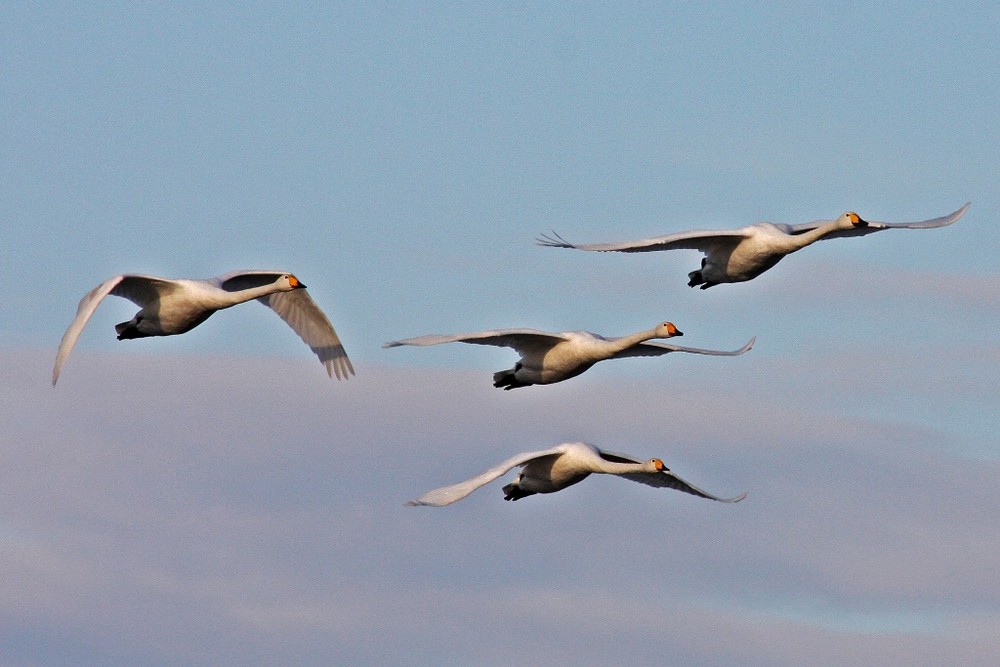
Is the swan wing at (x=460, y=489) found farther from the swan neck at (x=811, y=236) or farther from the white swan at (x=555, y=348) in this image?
the swan neck at (x=811, y=236)

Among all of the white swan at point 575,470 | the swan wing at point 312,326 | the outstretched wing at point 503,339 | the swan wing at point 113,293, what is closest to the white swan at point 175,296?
the swan wing at point 113,293

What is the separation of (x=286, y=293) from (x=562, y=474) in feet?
26.8

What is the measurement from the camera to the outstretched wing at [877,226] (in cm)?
4425

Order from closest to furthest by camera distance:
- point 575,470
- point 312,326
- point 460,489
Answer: point 460,489 → point 575,470 → point 312,326

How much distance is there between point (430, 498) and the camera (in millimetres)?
38406

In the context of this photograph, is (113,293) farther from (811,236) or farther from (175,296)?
(811,236)

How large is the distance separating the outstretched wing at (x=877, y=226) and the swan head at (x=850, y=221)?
0.31 meters

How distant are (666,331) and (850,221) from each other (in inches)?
161

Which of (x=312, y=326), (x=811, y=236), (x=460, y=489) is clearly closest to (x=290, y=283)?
(x=312, y=326)

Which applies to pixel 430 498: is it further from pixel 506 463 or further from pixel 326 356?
pixel 326 356

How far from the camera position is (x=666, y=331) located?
140 ft

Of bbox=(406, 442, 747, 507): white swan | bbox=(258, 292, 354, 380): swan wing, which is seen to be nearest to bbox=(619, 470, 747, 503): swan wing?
bbox=(406, 442, 747, 507): white swan

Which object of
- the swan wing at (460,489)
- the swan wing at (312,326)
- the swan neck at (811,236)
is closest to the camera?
the swan wing at (460,489)

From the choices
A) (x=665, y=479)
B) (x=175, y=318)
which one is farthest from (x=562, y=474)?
(x=175, y=318)
